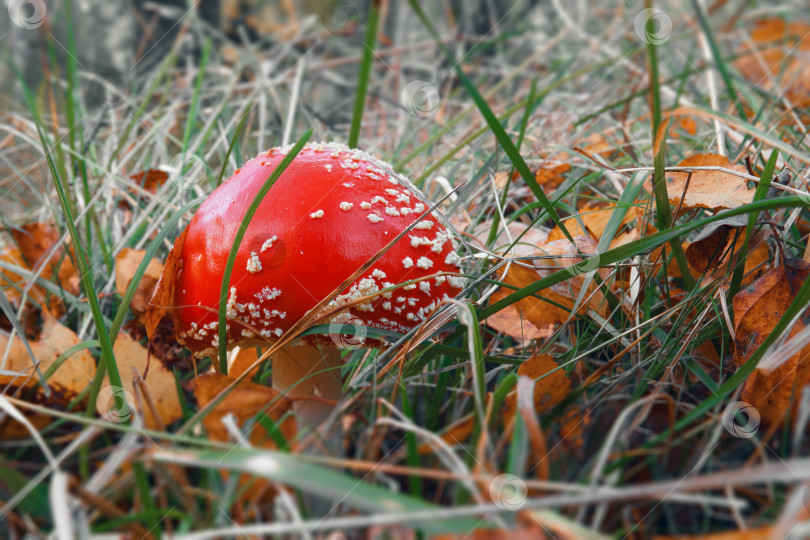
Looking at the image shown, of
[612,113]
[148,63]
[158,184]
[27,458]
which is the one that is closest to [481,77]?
[612,113]

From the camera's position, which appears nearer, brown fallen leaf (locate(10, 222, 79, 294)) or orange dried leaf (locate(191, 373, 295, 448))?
orange dried leaf (locate(191, 373, 295, 448))

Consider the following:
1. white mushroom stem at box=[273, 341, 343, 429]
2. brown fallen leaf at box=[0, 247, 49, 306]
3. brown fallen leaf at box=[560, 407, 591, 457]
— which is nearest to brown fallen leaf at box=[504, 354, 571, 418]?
brown fallen leaf at box=[560, 407, 591, 457]

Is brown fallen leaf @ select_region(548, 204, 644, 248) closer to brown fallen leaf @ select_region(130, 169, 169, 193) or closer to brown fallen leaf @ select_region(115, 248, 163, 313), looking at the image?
brown fallen leaf @ select_region(115, 248, 163, 313)

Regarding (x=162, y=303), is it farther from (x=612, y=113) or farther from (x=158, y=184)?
(x=612, y=113)

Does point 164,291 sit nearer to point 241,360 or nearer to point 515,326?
point 241,360

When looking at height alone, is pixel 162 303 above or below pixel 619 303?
above

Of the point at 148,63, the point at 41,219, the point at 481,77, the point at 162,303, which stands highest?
the point at 148,63
